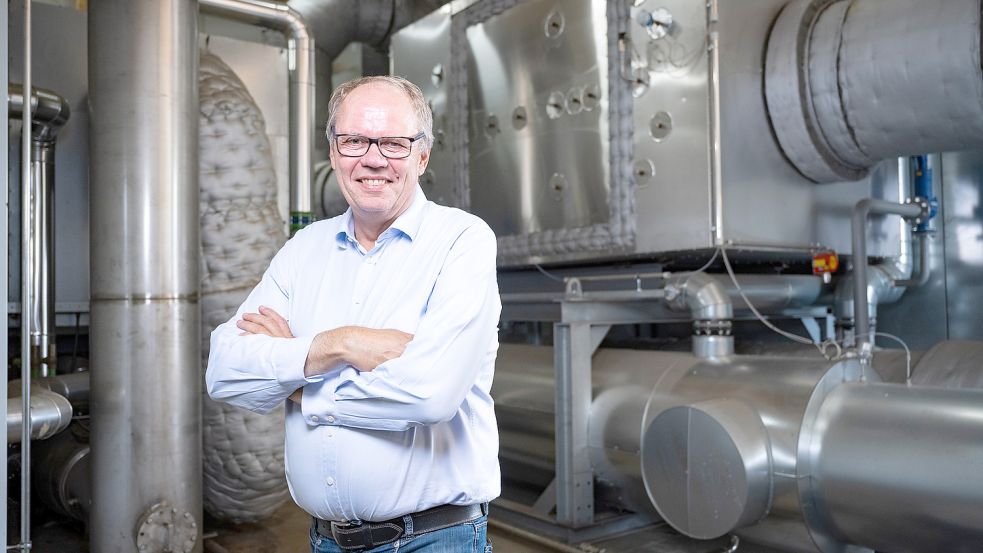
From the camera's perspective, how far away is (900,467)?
2.31 m

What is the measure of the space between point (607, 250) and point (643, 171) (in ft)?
1.30

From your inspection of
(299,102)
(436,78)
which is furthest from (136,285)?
(436,78)

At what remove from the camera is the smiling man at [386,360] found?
55.1 inches

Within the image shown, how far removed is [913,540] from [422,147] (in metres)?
1.84

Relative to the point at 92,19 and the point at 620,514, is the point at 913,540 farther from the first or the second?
the point at 92,19

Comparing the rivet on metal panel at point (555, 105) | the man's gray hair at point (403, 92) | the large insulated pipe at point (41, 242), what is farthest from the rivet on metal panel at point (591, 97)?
the large insulated pipe at point (41, 242)

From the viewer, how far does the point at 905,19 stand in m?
2.82

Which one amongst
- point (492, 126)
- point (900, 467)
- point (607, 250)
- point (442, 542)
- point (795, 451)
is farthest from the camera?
point (492, 126)

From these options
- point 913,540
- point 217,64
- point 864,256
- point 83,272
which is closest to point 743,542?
point 913,540

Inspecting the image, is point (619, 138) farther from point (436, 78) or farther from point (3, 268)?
point (3, 268)

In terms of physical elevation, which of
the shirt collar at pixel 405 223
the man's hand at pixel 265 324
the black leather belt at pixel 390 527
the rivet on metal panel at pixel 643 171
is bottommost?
the black leather belt at pixel 390 527

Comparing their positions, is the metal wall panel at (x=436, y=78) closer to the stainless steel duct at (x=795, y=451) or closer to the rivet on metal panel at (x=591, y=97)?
the rivet on metal panel at (x=591, y=97)

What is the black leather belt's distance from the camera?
143 cm

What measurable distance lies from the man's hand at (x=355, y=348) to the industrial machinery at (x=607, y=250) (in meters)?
0.83
